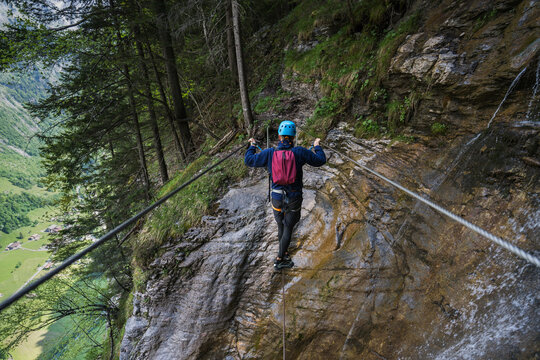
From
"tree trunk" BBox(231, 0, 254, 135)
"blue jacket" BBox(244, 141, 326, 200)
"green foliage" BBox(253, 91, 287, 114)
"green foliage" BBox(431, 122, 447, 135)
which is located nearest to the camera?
"blue jacket" BBox(244, 141, 326, 200)

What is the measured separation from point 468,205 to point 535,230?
34.3 inches

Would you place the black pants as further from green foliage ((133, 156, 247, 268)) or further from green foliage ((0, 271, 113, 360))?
green foliage ((0, 271, 113, 360))

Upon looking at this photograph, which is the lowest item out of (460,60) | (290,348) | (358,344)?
(290,348)

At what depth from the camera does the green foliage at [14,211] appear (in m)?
80.2

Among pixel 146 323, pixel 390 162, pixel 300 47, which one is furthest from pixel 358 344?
pixel 300 47

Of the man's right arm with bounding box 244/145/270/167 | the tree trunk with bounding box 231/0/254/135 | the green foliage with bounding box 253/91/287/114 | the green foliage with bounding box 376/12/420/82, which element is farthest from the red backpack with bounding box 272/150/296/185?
the green foliage with bounding box 253/91/287/114

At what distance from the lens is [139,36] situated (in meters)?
→ 8.85

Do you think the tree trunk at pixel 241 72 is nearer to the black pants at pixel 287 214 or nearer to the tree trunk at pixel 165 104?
the tree trunk at pixel 165 104

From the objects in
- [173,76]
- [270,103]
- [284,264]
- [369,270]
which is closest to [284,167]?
[284,264]

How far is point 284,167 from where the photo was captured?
12.8 feet

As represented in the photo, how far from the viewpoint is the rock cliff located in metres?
3.58

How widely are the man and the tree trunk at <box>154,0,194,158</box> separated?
23.7ft

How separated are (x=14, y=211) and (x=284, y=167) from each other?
404ft

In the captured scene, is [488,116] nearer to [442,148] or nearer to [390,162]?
A: [442,148]
